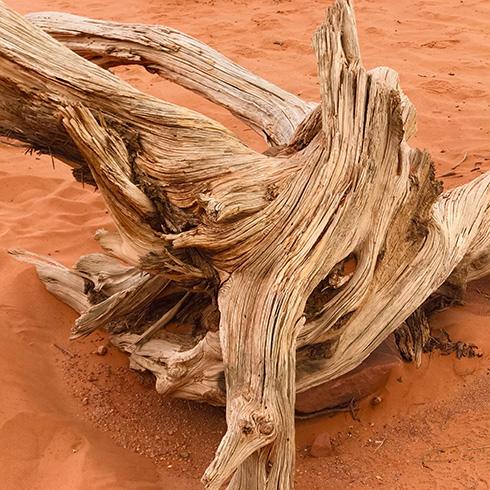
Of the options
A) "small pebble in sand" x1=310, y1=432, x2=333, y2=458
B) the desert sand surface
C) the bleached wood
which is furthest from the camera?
the bleached wood

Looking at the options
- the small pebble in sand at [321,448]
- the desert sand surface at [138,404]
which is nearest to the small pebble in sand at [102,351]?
the desert sand surface at [138,404]

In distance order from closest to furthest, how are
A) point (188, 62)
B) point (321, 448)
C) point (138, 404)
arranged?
1. point (321, 448)
2. point (138, 404)
3. point (188, 62)

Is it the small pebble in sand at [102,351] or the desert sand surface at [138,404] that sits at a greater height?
the desert sand surface at [138,404]

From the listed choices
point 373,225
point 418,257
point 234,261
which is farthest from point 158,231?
point 418,257

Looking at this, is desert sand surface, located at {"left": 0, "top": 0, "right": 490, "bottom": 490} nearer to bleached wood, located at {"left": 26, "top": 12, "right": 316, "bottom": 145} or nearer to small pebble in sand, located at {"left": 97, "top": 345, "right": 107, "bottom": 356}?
small pebble in sand, located at {"left": 97, "top": 345, "right": 107, "bottom": 356}

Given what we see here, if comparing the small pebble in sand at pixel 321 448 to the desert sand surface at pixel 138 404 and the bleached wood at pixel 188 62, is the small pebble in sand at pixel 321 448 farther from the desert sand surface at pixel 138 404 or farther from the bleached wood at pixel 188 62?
the bleached wood at pixel 188 62

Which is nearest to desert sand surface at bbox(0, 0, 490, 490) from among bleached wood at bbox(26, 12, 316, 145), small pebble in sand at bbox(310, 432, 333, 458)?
small pebble in sand at bbox(310, 432, 333, 458)

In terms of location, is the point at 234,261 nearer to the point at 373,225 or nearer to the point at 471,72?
the point at 373,225

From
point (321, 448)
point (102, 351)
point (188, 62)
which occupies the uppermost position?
point (188, 62)

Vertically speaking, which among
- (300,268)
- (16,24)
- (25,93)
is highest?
(16,24)

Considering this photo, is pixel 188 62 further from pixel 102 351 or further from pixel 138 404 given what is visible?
pixel 138 404

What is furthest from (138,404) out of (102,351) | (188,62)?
(188,62)
